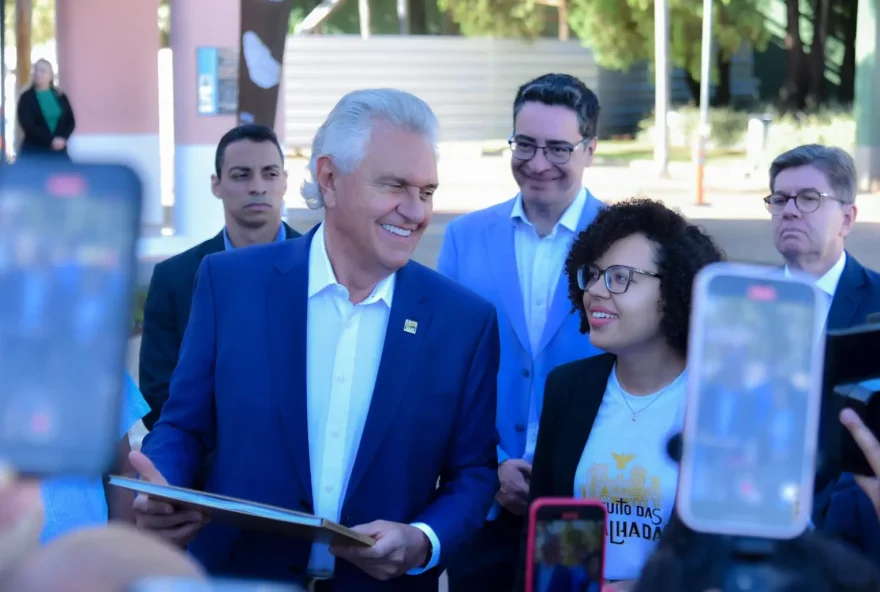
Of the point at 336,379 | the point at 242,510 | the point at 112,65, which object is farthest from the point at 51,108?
the point at 242,510

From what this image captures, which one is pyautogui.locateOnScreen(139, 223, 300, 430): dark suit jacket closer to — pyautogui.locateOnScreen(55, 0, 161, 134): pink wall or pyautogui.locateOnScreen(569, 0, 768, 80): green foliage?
pyautogui.locateOnScreen(55, 0, 161, 134): pink wall

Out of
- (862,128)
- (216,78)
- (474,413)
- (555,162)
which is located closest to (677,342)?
(474,413)

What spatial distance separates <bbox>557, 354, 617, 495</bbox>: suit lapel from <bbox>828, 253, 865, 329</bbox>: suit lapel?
0.77 metres

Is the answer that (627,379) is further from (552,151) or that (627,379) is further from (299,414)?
(552,151)

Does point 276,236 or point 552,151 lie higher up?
point 552,151

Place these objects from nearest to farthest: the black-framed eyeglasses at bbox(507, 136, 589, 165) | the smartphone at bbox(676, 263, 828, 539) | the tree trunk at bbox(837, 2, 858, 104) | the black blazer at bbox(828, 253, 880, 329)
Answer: the smartphone at bbox(676, 263, 828, 539), the black blazer at bbox(828, 253, 880, 329), the black-framed eyeglasses at bbox(507, 136, 589, 165), the tree trunk at bbox(837, 2, 858, 104)

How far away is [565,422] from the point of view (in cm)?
301

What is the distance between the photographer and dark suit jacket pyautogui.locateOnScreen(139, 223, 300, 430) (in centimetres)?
420

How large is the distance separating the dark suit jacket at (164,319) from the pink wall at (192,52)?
8242 mm

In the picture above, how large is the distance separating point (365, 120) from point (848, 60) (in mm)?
36342

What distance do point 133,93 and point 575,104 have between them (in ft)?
43.6

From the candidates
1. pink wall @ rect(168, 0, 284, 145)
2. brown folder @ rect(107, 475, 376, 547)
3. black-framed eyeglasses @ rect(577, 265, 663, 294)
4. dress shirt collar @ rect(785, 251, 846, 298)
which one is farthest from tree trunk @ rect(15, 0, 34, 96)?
brown folder @ rect(107, 475, 376, 547)

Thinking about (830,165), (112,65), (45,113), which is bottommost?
(830,165)

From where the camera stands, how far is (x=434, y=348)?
2.86m
